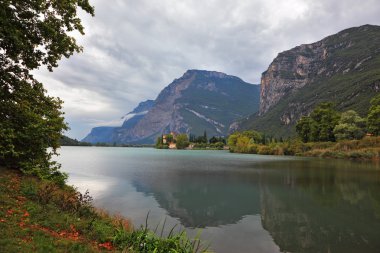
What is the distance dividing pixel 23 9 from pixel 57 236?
37.8 ft

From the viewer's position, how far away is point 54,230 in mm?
13242

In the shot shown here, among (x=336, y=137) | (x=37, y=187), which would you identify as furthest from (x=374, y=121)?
(x=37, y=187)

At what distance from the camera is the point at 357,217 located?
86.7ft

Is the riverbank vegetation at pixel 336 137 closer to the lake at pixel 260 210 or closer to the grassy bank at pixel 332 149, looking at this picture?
the grassy bank at pixel 332 149

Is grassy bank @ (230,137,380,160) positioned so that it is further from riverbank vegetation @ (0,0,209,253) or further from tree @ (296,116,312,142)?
riverbank vegetation @ (0,0,209,253)

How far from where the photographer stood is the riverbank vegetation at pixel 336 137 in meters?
108

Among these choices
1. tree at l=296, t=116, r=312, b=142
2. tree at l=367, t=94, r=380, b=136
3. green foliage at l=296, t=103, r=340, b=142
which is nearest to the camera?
tree at l=367, t=94, r=380, b=136

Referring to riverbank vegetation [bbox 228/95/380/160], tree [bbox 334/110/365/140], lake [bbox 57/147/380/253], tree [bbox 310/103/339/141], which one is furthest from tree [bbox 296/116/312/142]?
lake [bbox 57/147/380/253]

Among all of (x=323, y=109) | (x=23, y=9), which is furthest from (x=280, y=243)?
(x=323, y=109)

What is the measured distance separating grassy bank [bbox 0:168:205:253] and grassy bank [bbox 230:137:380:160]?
347 ft

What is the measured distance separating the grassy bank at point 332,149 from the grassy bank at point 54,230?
10564 cm

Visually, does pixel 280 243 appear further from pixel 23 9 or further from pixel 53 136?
pixel 23 9

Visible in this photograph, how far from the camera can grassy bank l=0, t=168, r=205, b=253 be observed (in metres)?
11.1

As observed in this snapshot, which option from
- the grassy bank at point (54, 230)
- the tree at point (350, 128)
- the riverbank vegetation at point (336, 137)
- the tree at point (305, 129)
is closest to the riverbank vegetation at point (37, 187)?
the grassy bank at point (54, 230)
